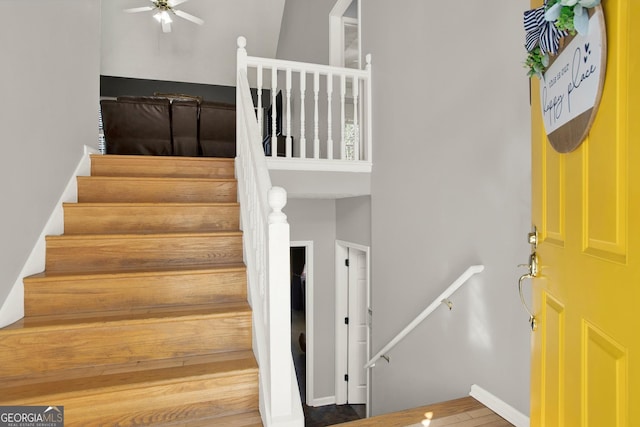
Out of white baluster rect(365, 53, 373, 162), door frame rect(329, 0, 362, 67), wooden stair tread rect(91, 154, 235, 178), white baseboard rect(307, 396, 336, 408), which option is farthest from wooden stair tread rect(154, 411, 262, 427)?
door frame rect(329, 0, 362, 67)

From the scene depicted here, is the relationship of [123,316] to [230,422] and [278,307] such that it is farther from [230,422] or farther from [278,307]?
[278,307]

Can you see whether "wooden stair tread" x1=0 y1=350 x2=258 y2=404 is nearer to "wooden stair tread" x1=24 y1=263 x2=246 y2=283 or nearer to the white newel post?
the white newel post

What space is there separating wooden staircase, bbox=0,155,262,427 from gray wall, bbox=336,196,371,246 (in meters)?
1.50

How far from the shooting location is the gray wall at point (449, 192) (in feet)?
5.74

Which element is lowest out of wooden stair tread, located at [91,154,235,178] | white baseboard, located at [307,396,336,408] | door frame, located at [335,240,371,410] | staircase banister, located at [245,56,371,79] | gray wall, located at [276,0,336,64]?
white baseboard, located at [307,396,336,408]

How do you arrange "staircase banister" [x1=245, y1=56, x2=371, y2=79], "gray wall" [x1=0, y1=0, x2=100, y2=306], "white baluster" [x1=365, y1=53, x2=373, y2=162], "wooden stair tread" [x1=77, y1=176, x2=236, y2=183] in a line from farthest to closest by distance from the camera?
"white baluster" [x1=365, y1=53, x2=373, y2=162], "staircase banister" [x1=245, y1=56, x2=371, y2=79], "wooden stair tread" [x1=77, y1=176, x2=236, y2=183], "gray wall" [x1=0, y1=0, x2=100, y2=306]

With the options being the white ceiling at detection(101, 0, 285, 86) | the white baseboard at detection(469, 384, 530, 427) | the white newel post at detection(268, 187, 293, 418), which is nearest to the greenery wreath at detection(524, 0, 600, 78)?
the white newel post at detection(268, 187, 293, 418)

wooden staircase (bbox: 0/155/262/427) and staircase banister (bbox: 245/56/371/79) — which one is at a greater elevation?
staircase banister (bbox: 245/56/371/79)

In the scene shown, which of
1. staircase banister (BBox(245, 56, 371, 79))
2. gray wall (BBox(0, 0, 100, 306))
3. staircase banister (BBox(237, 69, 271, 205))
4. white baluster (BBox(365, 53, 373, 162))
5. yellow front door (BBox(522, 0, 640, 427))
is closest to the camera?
yellow front door (BBox(522, 0, 640, 427))

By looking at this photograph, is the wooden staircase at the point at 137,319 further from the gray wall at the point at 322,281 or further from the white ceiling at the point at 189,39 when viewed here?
the white ceiling at the point at 189,39

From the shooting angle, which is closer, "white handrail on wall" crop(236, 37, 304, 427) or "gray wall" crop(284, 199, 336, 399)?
"white handrail on wall" crop(236, 37, 304, 427)

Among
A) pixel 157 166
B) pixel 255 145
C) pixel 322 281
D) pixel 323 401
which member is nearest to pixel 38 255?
pixel 157 166

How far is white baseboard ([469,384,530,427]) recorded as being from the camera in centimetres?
170

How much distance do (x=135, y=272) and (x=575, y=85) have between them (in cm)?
212
